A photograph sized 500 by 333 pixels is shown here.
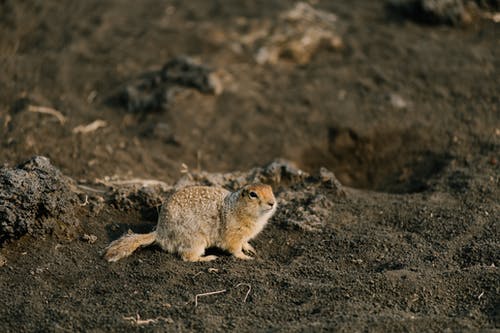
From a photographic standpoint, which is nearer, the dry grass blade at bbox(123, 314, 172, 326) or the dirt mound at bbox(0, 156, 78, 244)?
the dry grass blade at bbox(123, 314, 172, 326)

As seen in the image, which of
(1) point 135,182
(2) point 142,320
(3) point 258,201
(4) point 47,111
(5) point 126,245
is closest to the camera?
(2) point 142,320

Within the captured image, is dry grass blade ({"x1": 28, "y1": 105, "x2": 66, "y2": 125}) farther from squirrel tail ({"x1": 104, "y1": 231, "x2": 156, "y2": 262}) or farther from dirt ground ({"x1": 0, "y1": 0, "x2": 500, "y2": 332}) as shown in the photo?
squirrel tail ({"x1": 104, "y1": 231, "x2": 156, "y2": 262})

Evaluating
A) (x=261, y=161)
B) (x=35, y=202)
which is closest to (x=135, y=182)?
(x=35, y=202)

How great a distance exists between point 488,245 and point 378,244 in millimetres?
1023

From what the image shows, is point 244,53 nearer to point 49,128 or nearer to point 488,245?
point 49,128

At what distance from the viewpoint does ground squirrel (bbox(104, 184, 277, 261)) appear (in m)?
5.80

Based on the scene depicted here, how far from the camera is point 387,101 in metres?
9.54

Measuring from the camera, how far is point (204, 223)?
5902 millimetres

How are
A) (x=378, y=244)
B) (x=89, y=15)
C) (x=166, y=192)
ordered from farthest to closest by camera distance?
1. (x=89, y=15)
2. (x=166, y=192)
3. (x=378, y=244)

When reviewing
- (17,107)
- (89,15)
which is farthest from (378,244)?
(89,15)

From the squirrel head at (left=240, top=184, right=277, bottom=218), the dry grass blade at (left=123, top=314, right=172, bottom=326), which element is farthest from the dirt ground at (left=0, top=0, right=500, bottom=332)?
the squirrel head at (left=240, top=184, right=277, bottom=218)

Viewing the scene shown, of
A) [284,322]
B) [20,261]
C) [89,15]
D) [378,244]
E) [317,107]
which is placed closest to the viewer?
[284,322]

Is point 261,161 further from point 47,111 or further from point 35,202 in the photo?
point 35,202

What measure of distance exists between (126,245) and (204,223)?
0.73 metres
